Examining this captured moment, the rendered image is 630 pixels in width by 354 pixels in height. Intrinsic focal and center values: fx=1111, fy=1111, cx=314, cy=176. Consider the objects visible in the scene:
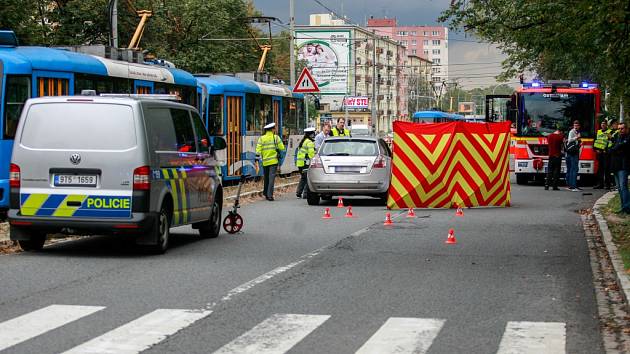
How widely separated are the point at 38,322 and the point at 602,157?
26.4m

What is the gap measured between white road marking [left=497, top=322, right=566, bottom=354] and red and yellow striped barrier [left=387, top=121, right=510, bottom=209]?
1417 cm

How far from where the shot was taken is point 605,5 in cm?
1309

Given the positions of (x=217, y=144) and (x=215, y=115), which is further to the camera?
(x=215, y=115)

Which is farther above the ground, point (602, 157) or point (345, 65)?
point (345, 65)

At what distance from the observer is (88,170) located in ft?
43.2

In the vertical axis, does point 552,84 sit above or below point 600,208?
above

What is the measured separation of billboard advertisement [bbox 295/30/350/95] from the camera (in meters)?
138

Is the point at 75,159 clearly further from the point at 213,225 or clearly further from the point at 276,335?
the point at 276,335

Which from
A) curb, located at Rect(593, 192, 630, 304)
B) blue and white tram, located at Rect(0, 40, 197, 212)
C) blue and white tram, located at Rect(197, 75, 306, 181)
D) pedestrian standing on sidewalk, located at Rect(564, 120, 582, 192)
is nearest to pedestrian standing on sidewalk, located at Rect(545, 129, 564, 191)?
pedestrian standing on sidewalk, located at Rect(564, 120, 582, 192)

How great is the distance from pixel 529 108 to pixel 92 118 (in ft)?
77.7

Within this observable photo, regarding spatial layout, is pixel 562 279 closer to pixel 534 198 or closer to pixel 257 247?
pixel 257 247

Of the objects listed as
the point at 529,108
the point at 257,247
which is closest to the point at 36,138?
the point at 257,247

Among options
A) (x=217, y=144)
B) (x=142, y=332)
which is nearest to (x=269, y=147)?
(x=217, y=144)

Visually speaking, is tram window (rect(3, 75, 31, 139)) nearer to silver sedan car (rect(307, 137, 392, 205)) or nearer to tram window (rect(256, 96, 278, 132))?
silver sedan car (rect(307, 137, 392, 205))
